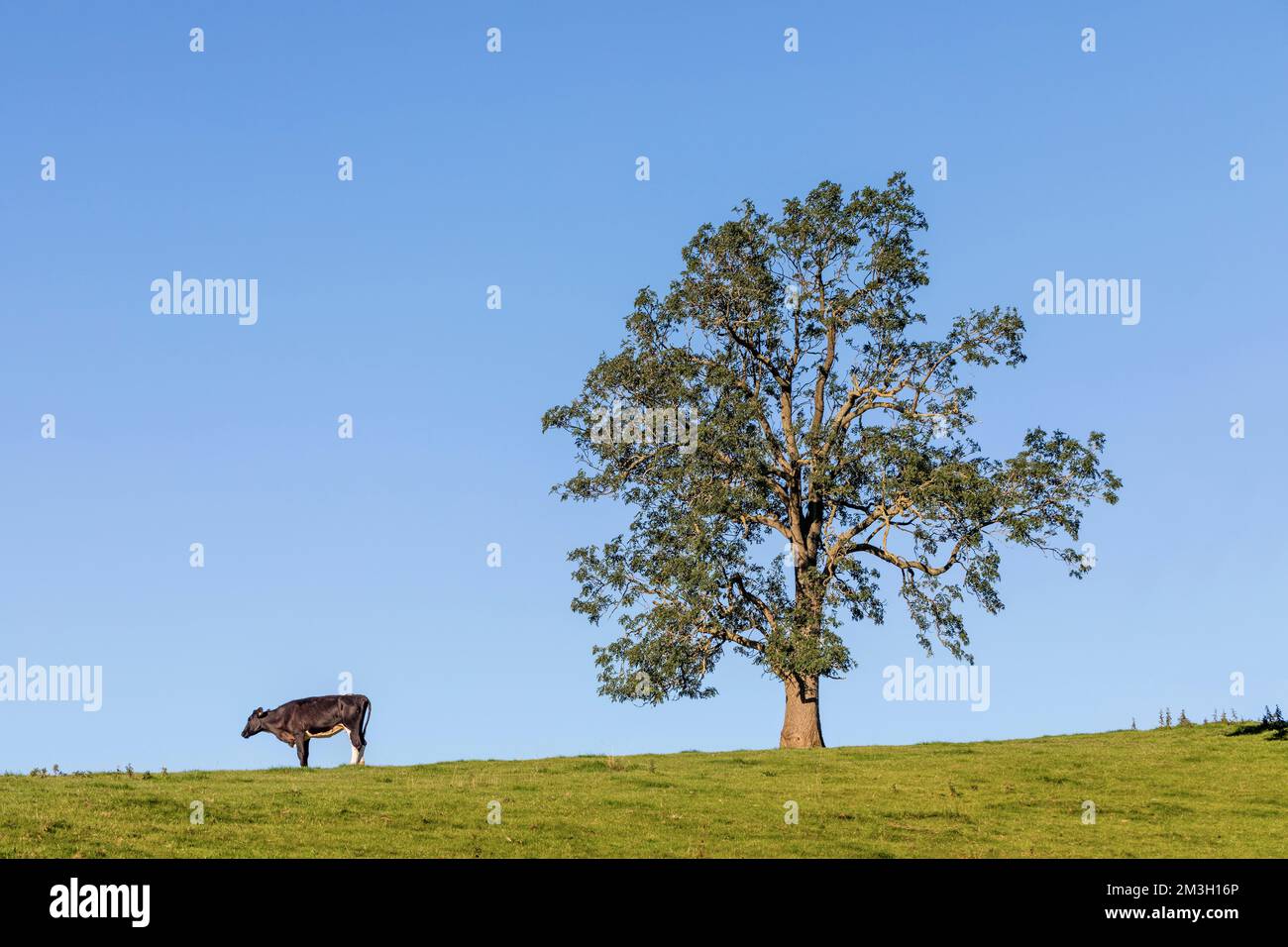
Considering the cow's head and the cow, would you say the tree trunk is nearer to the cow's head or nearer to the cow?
the cow

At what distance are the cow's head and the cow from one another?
2.19 ft

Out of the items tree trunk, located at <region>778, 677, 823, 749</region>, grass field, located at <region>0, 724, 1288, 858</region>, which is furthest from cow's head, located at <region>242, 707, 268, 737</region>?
tree trunk, located at <region>778, 677, 823, 749</region>

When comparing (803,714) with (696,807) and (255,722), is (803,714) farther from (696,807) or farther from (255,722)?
(255,722)

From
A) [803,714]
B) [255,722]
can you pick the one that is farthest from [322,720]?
[803,714]

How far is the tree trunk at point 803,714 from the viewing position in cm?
4212

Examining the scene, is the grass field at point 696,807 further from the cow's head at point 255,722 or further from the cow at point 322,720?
the cow's head at point 255,722

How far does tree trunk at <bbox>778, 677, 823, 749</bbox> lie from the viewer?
1658 inches

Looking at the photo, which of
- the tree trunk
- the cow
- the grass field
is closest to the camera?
the grass field

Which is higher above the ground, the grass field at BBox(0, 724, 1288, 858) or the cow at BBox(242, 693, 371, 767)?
the cow at BBox(242, 693, 371, 767)

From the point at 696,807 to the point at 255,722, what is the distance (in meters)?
17.7
